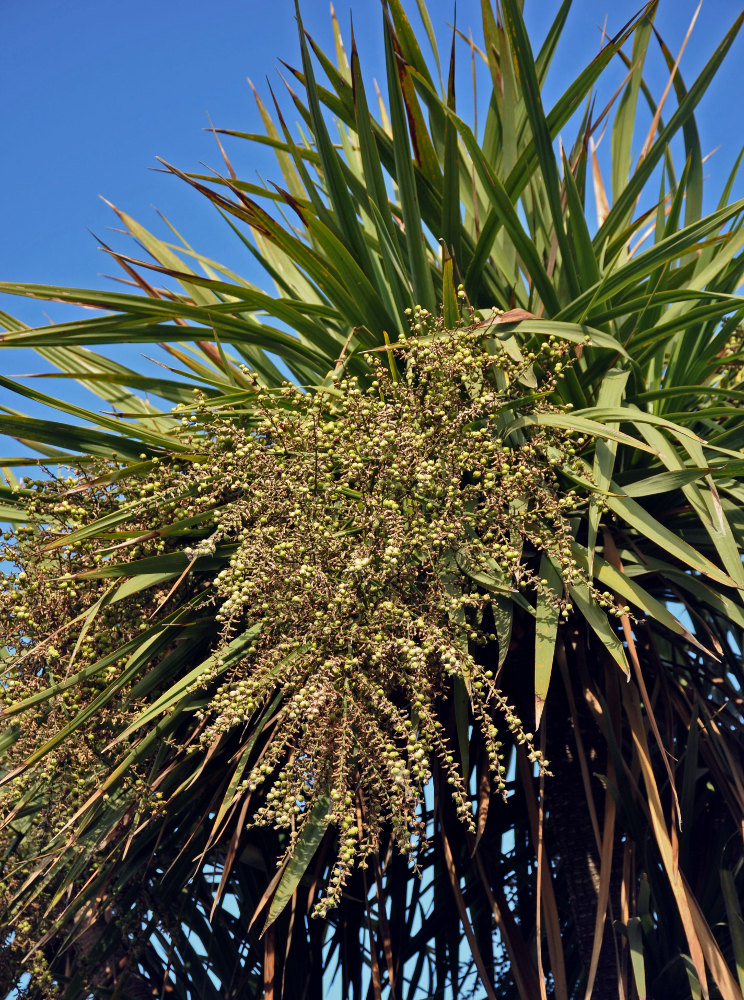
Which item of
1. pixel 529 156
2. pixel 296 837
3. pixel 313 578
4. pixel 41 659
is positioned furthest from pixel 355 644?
pixel 529 156

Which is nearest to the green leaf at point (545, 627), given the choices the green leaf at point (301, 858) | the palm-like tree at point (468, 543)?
the palm-like tree at point (468, 543)

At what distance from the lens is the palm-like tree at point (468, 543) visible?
212 cm

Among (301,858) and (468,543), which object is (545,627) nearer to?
(468,543)

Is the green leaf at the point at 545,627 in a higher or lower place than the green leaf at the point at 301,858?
higher

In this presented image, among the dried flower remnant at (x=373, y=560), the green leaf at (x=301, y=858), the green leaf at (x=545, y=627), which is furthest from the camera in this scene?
the green leaf at (x=301, y=858)

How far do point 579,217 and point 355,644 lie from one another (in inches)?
54.8

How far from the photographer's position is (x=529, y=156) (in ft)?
8.27

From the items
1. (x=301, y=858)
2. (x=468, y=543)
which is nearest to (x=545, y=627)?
(x=468, y=543)

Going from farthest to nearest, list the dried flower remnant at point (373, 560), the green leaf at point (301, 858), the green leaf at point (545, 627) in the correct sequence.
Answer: the green leaf at point (301, 858) < the green leaf at point (545, 627) < the dried flower remnant at point (373, 560)

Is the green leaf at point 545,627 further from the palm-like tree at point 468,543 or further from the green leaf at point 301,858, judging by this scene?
the green leaf at point 301,858

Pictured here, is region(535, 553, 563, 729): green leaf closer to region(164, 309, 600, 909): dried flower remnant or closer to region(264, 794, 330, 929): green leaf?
region(164, 309, 600, 909): dried flower remnant

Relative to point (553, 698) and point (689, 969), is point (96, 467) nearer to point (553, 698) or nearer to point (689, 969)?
point (553, 698)

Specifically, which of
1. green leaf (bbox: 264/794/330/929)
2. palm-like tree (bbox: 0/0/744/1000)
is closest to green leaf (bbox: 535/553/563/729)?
palm-like tree (bbox: 0/0/744/1000)

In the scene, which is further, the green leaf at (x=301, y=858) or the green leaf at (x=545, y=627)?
the green leaf at (x=301, y=858)
